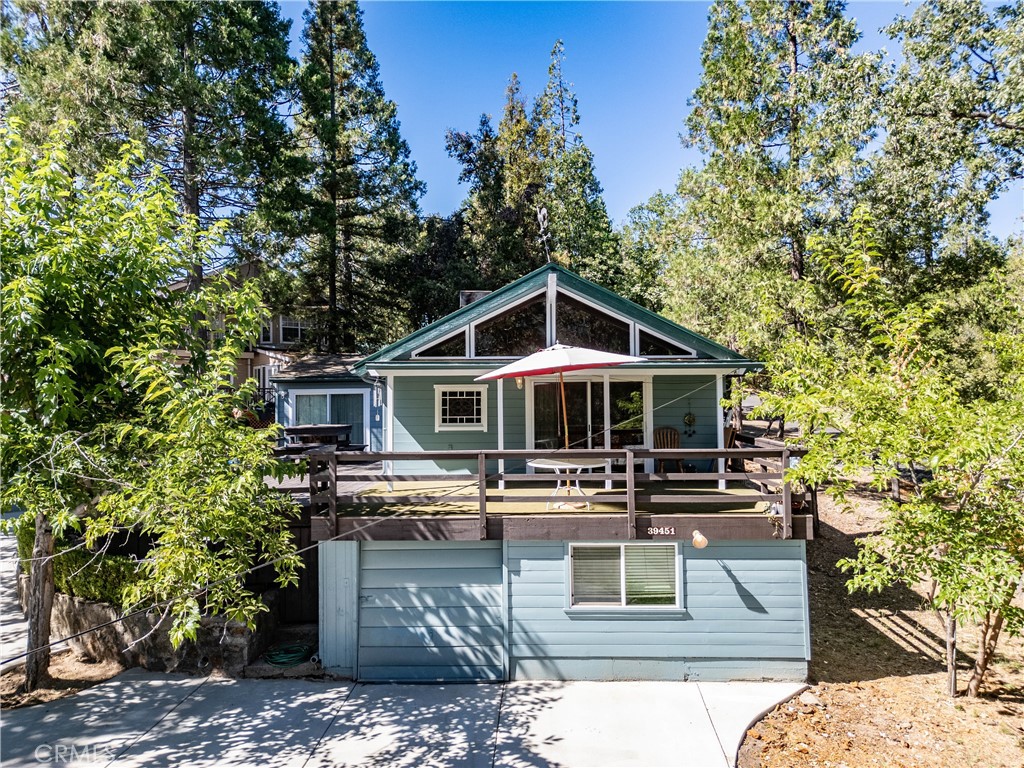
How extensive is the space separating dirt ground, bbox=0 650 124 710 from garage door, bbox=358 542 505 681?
365cm

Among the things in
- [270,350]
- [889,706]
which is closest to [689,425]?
[889,706]

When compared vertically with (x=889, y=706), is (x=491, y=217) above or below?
above

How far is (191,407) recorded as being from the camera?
5320mm

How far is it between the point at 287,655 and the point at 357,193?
21.3 meters

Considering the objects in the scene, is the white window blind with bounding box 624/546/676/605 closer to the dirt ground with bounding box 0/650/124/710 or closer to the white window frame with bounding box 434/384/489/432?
the white window frame with bounding box 434/384/489/432

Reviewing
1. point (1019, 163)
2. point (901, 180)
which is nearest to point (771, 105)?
point (901, 180)

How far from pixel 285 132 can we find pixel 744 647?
19434mm

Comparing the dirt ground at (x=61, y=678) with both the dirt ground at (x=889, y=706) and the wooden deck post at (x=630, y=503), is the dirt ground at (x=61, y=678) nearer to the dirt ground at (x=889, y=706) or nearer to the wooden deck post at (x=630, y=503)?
the wooden deck post at (x=630, y=503)

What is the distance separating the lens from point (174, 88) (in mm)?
15000

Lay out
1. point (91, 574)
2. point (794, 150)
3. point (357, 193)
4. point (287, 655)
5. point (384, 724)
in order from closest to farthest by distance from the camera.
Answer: point (384, 724) → point (287, 655) → point (91, 574) → point (794, 150) → point (357, 193)

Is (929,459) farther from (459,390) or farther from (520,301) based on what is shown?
(459,390)

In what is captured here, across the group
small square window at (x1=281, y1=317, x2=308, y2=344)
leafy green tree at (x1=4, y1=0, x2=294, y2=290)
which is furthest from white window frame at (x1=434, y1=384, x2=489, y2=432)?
small square window at (x1=281, y1=317, x2=308, y2=344)

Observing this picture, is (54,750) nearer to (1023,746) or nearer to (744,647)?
(744,647)

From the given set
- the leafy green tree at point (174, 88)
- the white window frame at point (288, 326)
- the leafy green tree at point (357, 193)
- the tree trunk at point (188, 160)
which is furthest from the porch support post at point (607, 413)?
the white window frame at point (288, 326)
